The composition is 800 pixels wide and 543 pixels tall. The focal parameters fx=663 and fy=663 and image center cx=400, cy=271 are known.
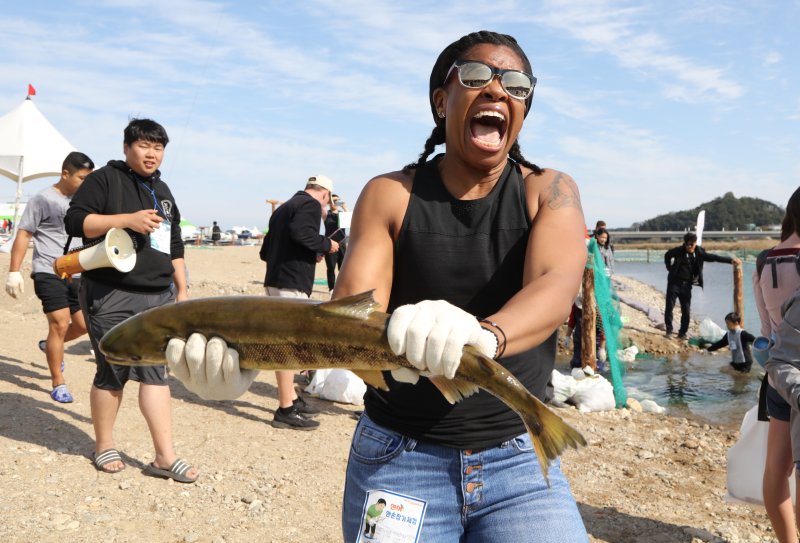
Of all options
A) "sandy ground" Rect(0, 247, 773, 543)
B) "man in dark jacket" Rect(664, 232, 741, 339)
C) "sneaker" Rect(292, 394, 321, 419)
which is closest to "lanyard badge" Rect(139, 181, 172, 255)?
"sandy ground" Rect(0, 247, 773, 543)

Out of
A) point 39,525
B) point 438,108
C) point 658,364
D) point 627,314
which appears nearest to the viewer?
point 438,108

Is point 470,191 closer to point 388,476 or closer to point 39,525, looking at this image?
point 388,476

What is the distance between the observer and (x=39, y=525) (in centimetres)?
427

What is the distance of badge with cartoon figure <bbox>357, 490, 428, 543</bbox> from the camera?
2.14 m

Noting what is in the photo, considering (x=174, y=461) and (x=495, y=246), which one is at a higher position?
(x=495, y=246)

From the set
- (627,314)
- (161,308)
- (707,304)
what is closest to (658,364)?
(627,314)

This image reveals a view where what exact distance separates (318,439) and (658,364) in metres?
9.42

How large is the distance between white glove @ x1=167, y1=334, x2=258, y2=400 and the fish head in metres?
0.06

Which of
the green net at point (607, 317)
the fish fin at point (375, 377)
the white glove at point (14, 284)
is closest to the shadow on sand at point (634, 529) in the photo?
the fish fin at point (375, 377)

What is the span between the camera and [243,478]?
542 centimetres

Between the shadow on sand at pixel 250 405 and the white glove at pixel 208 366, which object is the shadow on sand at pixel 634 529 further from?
the white glove at pixel 208 366

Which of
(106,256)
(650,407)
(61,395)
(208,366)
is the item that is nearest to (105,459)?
(106,256)

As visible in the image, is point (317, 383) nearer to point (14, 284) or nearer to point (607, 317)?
point (14, 284)

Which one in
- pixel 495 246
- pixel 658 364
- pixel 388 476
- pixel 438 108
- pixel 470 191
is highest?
pixel 438 108
